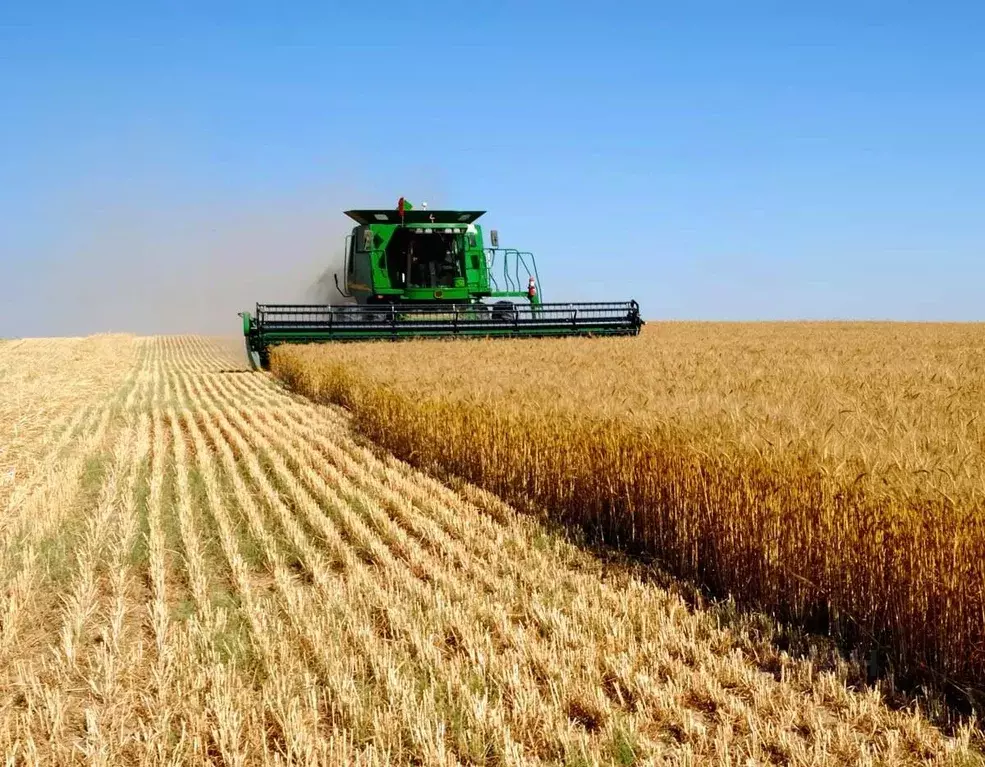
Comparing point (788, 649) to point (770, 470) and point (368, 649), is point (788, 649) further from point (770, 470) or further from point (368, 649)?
point (368, 649)

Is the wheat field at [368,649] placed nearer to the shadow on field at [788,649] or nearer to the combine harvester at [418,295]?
the shadow on field at [788,649]

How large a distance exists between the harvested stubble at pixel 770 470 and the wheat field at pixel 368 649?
0.38m

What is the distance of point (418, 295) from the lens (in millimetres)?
17812

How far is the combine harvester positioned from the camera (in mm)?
17156

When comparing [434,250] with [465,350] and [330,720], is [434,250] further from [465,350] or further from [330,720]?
[330,720]

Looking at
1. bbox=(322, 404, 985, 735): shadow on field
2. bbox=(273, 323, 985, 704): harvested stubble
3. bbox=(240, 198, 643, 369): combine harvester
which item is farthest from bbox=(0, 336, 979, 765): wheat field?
bbox=(240, 198, 643, 369): combine harvester

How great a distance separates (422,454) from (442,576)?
351 cm

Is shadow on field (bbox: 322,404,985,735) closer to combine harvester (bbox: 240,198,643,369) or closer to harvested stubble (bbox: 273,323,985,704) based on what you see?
harvested stubble (bbox: 273,323,985,704)

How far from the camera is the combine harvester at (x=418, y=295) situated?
56.3 ft

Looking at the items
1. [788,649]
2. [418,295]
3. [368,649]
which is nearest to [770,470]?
[788,649]

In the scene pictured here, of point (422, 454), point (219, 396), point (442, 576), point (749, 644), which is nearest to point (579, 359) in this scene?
point (422, 454)

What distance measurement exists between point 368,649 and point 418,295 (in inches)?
560

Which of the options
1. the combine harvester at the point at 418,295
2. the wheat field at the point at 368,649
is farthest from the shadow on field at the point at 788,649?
the combine harvester at the point at 418,295

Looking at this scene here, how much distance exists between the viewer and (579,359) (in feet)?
38.5
